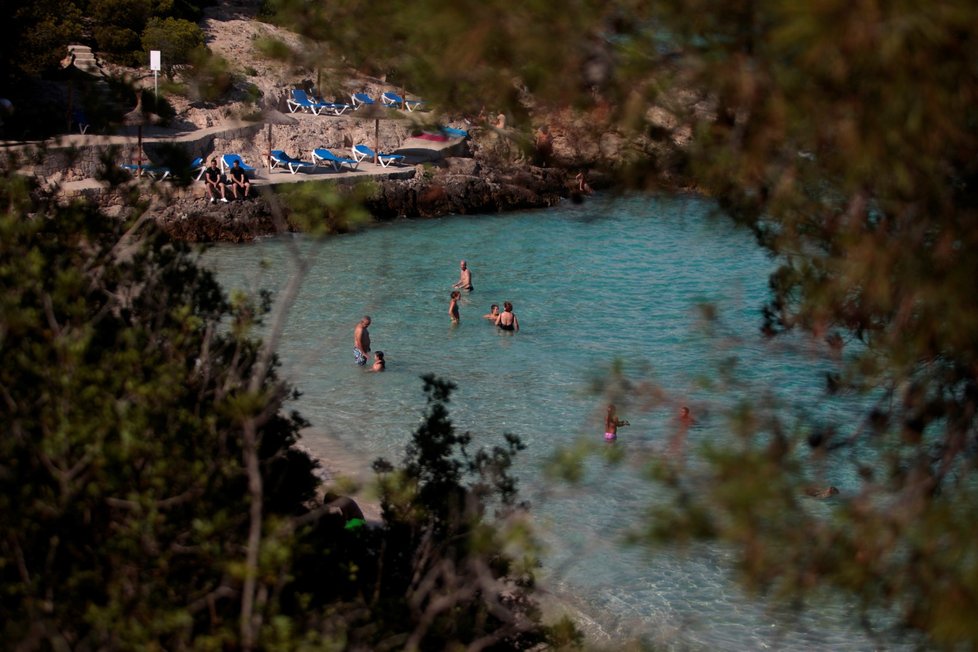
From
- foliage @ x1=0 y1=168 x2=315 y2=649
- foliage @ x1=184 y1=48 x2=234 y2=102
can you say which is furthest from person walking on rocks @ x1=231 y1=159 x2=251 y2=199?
foliage @ x1=0 y1=168 x2=315 y2=649

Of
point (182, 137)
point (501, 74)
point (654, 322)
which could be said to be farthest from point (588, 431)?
point (182, 137)

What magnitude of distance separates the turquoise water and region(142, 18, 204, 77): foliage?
8.88 metres

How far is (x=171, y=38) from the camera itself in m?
36.0

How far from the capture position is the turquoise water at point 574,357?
37.3 feet

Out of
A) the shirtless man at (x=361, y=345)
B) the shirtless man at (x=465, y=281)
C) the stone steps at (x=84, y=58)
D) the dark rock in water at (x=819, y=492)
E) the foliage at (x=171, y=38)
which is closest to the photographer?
the dark rock in water at (x=819, y=492)

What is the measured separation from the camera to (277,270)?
26.6 m

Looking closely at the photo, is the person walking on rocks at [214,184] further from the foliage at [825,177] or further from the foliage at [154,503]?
the foliage at [825,177]

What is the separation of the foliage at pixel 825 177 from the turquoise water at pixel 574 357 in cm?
55

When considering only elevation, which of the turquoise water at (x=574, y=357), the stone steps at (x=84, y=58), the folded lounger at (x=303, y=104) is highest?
the stone steps at (x=84, y=58)

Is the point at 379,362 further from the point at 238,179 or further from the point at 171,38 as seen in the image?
the point at 171,38

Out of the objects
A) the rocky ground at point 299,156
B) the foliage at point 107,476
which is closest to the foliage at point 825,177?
the foliage at point 107,476

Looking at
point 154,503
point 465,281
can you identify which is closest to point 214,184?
point 465,281

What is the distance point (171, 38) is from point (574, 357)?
70.2ft

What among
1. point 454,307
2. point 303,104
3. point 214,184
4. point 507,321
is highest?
point 303,104
